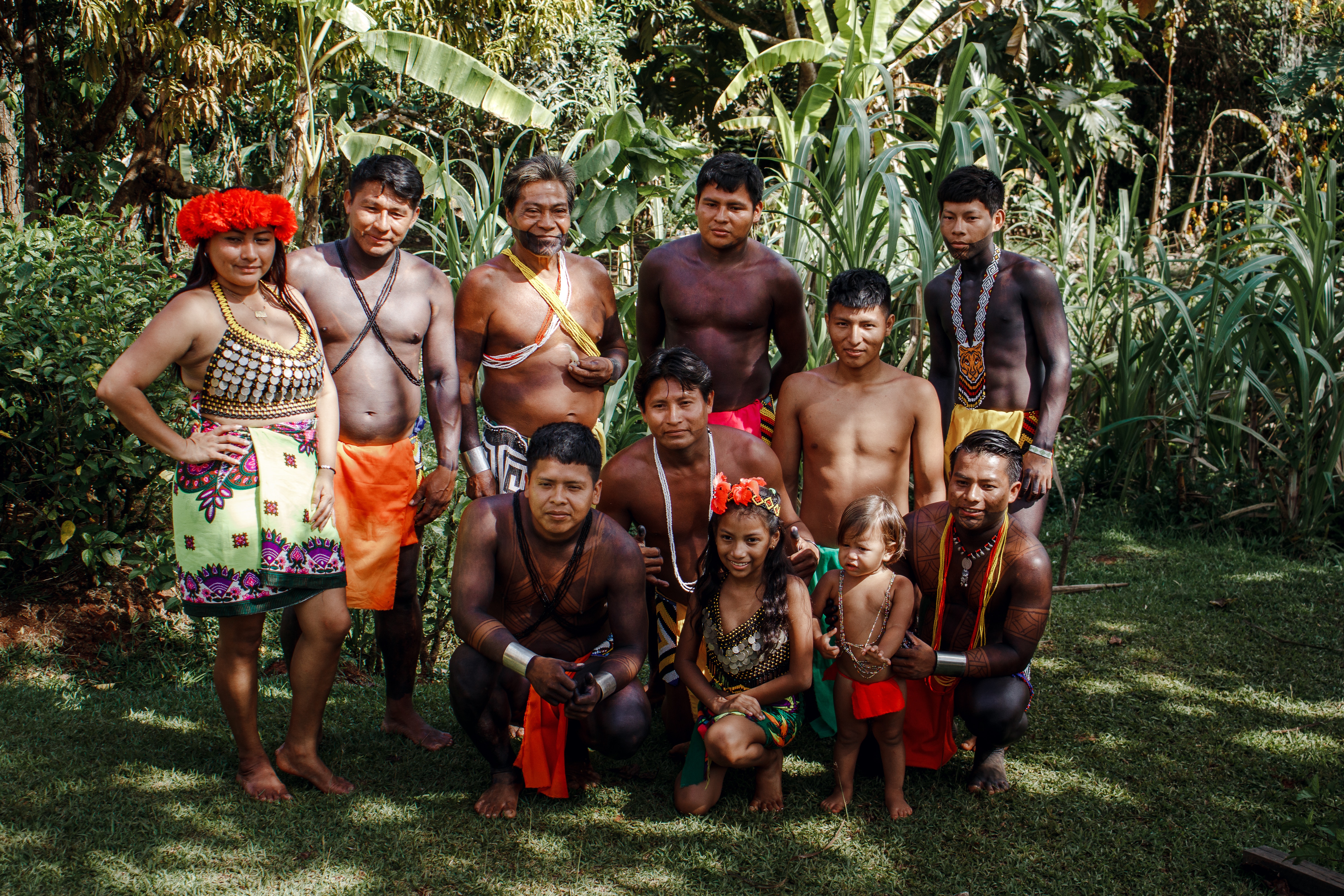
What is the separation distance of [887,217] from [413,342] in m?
2.46

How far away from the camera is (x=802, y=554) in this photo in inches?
128

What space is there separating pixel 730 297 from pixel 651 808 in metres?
1.78

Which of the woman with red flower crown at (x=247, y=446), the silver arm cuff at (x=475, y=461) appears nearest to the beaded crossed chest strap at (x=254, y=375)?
the woman with red flower crown at (x=247, y=446)

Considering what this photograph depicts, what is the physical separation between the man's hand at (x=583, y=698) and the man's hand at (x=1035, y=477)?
1.62 metres

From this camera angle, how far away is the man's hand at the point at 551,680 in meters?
2.79

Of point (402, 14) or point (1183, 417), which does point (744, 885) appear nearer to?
point (1183, 417)

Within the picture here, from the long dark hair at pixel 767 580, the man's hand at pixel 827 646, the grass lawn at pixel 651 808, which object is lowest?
the grass lawn at pixel 651 808

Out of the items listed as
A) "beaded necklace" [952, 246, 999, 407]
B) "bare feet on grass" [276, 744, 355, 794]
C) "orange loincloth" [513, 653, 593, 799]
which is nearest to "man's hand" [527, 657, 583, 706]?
"orange loincloth" [513, 653, 593, 799]

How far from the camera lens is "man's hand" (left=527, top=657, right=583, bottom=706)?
110 inches

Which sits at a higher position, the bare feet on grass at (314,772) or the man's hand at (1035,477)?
the man's hand at (1035,477)

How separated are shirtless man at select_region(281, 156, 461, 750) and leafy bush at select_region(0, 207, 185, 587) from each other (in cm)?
111

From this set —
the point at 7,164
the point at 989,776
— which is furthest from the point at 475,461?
the point at 7,164

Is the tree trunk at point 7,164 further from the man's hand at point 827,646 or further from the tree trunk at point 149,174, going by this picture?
the man's hand at point 827,646

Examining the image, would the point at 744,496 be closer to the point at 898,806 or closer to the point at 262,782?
the point at 898,806
